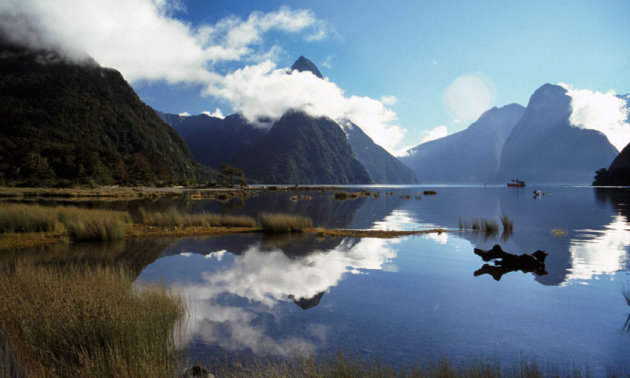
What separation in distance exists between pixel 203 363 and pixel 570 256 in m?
18.6

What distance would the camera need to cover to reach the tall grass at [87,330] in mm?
4977

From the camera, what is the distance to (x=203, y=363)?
6.23m

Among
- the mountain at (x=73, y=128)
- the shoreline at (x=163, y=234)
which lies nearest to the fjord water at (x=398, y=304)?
the shoreline at (x=163, y=234)

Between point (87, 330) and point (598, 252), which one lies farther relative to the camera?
point (598, 252)

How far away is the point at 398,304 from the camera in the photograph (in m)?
9.91

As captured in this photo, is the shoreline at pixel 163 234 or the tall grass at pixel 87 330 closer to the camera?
the tall grass at pixel 87 330

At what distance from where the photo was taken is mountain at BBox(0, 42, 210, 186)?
3570 inches

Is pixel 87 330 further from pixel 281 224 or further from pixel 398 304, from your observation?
pixel 281 224

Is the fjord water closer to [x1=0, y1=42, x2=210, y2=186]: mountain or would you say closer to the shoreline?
the shoreline

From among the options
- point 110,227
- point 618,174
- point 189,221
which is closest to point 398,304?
point 110,227

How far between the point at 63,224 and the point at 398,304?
20926 mm

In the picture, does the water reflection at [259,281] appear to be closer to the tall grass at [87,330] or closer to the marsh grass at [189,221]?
the tall grass at [87,330]

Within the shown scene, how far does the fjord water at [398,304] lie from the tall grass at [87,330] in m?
1.01

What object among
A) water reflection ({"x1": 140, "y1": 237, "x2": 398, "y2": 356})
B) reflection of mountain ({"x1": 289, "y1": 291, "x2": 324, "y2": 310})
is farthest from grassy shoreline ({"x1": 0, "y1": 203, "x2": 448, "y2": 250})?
reflection of mountain ({"x1": 289, "y1": 291, "x2": 324, "y2": 310})
